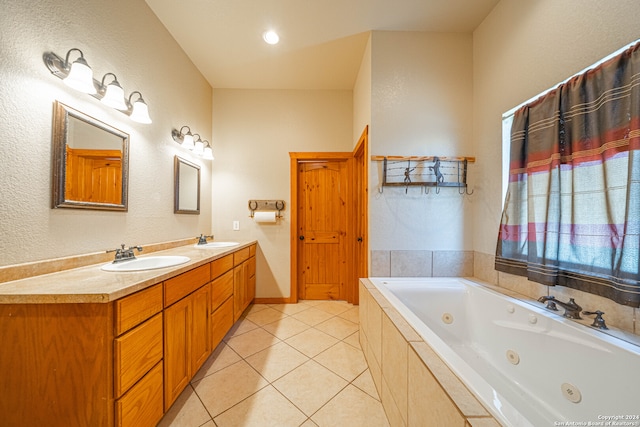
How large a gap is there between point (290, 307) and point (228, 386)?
1260mm

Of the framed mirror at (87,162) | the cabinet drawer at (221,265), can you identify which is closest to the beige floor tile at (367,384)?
the cabinet drawer at (221,265)

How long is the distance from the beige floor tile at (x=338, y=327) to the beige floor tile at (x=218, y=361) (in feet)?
2.68

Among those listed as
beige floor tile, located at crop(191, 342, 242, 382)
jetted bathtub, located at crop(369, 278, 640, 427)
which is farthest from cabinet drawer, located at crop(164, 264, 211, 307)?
jetted bathtub, located at crop(369, 278, 640, 427)

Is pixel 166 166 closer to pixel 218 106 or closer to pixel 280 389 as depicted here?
pixel 218 106

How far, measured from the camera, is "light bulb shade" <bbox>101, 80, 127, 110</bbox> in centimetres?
129

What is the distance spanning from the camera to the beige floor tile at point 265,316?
2.32 m

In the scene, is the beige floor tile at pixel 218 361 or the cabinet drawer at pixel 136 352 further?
the beige floor tile at pixel 218 361

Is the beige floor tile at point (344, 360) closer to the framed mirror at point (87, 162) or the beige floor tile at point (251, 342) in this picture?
the beige floor tile at point (251, 342)

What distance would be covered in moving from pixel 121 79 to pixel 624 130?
2817 millimetres

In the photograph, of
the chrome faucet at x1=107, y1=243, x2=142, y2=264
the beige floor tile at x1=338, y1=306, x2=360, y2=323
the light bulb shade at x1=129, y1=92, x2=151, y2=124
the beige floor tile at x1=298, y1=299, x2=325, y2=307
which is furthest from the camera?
the beige floor tile at x1=298, y1=299, x2=325, y2=307

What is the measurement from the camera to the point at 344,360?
5.56ft

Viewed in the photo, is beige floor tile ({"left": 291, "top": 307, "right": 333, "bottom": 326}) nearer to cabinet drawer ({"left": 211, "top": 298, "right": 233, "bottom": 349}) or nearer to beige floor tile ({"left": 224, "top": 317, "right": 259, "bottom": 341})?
beige floor tile ({"left": 224, "top": 317, "right": 259, "bottom": 341})

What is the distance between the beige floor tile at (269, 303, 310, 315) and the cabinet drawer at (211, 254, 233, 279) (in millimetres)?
958

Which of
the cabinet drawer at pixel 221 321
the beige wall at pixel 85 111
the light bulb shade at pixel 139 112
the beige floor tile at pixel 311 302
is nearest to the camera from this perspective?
the beige wall at pixel 85 111
